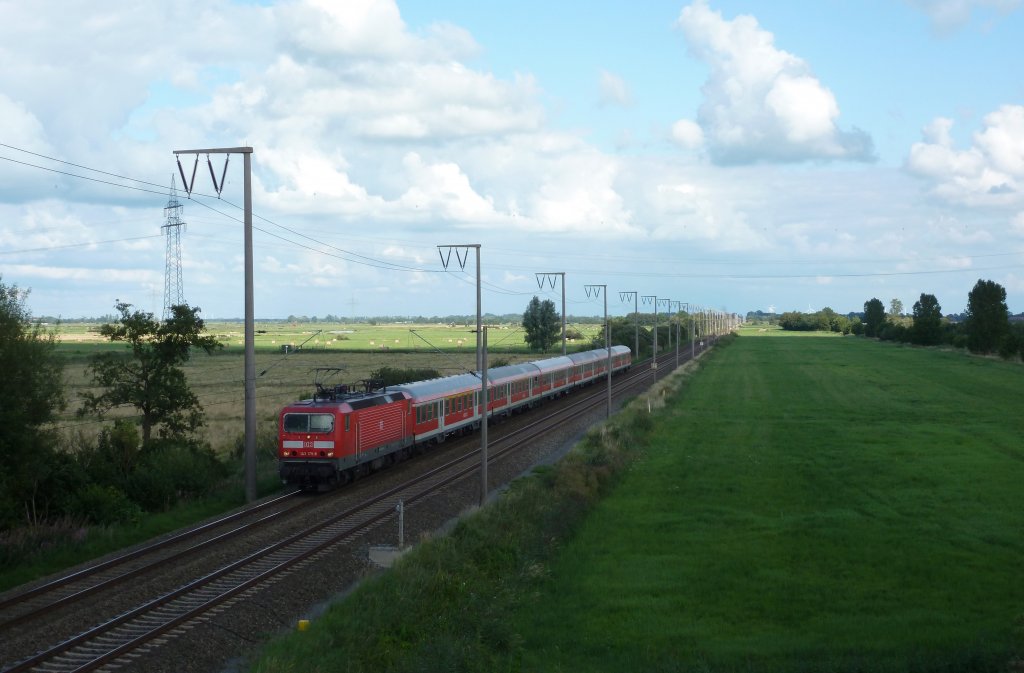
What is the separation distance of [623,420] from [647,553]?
78.0 ft

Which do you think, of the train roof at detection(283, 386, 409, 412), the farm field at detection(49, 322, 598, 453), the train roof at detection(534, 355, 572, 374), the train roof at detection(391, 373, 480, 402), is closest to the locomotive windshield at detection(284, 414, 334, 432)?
the train roof at detection(283, 386, 409, 412)

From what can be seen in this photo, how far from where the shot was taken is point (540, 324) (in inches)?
4966

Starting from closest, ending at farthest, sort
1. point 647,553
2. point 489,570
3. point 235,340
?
point 489,570 → point 647,553 → point 235,340

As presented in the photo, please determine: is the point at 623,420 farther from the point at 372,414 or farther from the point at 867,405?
the point at 867,405

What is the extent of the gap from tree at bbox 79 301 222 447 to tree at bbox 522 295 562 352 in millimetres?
93156

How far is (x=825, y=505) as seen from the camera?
94.6 feet

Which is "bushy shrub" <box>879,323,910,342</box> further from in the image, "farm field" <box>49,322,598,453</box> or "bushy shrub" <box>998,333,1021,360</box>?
"farm field" <box>49,322,598,453</box>

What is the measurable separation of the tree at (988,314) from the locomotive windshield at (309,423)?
10777cm

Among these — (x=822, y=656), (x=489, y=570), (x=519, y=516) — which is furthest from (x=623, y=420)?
(x=822, y=656)

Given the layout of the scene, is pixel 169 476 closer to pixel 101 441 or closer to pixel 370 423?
pixel 101 441

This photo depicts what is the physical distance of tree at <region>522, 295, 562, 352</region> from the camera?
12638 centimetres

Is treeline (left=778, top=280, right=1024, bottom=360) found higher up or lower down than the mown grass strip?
higher up

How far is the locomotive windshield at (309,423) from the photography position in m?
29.7

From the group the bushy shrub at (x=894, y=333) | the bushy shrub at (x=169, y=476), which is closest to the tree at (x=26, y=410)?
the bushy shrub at (x=169, y=476)
